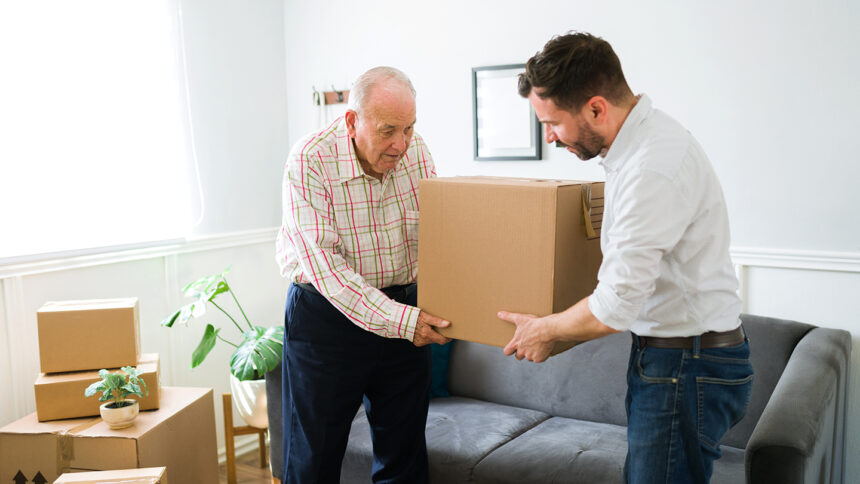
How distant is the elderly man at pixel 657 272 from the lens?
1272 mm

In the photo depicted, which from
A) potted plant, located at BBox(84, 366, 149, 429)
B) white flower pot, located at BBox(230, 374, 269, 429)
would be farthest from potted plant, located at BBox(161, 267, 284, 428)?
potted plant, located at BBox(84, 366, 149, 429)

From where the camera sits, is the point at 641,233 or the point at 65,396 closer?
the point at 641,233

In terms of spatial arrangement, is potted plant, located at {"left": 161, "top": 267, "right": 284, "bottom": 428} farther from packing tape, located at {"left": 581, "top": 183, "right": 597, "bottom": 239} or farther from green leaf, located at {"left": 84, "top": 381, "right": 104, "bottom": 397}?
packing tape, located at {"left": 581, "top": 183, "right": 597, "bottom": 239}

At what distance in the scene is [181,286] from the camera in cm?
298

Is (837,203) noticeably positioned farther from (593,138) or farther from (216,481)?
(216,481)

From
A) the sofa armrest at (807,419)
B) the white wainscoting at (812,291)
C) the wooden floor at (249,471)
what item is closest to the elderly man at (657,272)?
the sofa armrest at (807,419)

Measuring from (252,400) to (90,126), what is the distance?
1.21 metres

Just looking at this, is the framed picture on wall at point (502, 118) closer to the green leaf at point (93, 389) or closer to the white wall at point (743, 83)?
the white wall at point (743, 83)

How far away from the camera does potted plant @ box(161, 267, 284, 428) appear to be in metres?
2.63

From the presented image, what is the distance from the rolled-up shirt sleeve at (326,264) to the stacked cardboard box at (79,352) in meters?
0.84

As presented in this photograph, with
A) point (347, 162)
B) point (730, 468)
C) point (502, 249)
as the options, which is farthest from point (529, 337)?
point (730, 468)

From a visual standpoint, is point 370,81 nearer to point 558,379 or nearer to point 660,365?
point 660,365

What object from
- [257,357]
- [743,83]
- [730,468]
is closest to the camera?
[730,468]

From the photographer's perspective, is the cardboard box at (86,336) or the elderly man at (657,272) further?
the cardboard box at (86,336)
